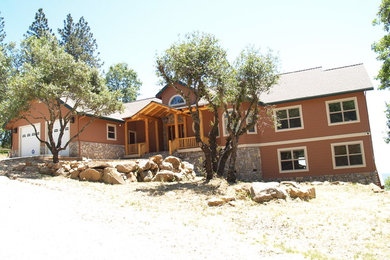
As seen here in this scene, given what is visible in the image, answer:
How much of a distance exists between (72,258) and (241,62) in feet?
36.9

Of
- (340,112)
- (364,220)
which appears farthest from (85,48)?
(364,220)

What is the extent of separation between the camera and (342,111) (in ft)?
58.1

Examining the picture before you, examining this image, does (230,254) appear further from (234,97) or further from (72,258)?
(234,97)

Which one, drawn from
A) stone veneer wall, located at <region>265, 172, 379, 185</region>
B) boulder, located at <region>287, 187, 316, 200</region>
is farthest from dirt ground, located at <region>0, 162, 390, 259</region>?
stone veneer wall, located at <region>265, 172, 379, 185</region>

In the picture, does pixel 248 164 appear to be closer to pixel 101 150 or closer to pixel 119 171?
pixel 119 171

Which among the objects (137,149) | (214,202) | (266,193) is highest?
(137,149)

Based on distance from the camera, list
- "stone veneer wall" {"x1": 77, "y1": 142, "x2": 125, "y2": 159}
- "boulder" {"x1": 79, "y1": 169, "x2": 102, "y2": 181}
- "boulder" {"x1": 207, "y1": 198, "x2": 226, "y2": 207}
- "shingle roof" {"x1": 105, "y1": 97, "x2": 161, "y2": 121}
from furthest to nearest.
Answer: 1. "shingle roof" {"x1": 105, "y1": 97, "x2": 161, "y2": 121}
2. "stone veneer wall" {"x1": 77, "y1": 142, "x2": 125, "y2": 159}
3. "boulder" {"x1": 79, "y1": 169, "x2": 102, "y2": 181}
4. "boulder" {"x1": 207, "y1": 198, "x2": 226, "y2": 207}

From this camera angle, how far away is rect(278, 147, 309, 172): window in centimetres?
1816

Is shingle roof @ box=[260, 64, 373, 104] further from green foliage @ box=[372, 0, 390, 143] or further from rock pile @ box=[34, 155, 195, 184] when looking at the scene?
rock pile @ box=[34, 155, 195, 184]

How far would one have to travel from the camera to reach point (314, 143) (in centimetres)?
1798

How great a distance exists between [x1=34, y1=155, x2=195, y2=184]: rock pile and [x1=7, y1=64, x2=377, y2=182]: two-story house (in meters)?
4.52

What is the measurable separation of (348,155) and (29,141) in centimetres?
2114

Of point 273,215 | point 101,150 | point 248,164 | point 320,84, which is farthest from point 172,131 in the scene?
point 273,215

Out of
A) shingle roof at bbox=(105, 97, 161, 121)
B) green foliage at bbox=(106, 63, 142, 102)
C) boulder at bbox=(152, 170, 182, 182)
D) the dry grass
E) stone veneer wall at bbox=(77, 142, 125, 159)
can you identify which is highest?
green foliage at bbox=(106, 63, 142, 102)
